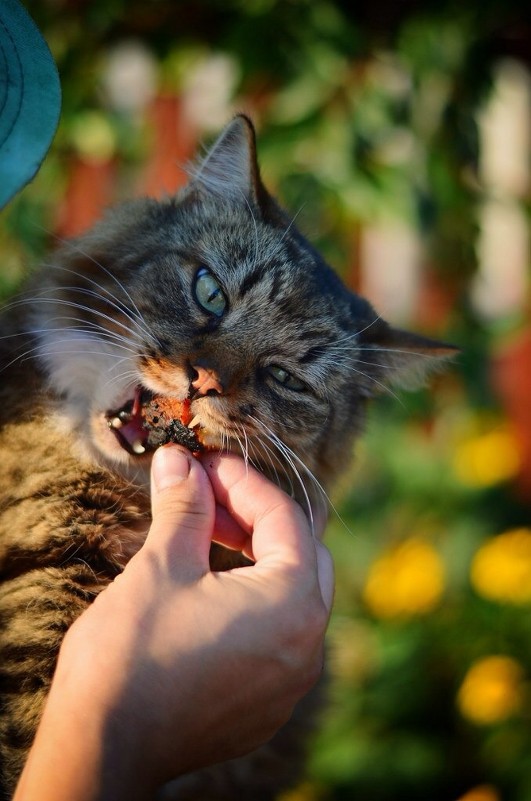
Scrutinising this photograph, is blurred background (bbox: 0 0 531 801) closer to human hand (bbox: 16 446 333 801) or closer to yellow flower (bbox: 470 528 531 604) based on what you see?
yellow flower (bbox: 470 528 531 604)

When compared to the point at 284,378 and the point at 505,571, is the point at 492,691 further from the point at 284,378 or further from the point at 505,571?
the point at 284,378

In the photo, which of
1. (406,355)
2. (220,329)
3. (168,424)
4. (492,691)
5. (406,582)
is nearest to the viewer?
(168,424)

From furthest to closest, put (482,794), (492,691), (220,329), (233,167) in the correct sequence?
1. (492,691)
2. (482,794)
3. (233,167)
4. (220,329)

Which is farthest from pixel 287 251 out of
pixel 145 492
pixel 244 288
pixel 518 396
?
pixel 518 396

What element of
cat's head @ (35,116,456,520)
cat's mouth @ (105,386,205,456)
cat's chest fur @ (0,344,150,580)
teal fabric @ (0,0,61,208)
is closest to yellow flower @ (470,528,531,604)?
cat's head @ (35,116,456,520)

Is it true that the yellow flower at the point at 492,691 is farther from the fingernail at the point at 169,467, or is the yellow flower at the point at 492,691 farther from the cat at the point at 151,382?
the fingernail at the point at 169,467

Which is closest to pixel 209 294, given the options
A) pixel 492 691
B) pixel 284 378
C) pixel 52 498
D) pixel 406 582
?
pixel 284 378

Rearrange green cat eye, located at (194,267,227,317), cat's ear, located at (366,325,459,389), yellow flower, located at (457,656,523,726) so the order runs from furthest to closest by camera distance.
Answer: yellow flower, located at (457,656,523,726) → cat's ear, located at (366,325,459,389) → green cat eye, located at (194,267,227,317)
